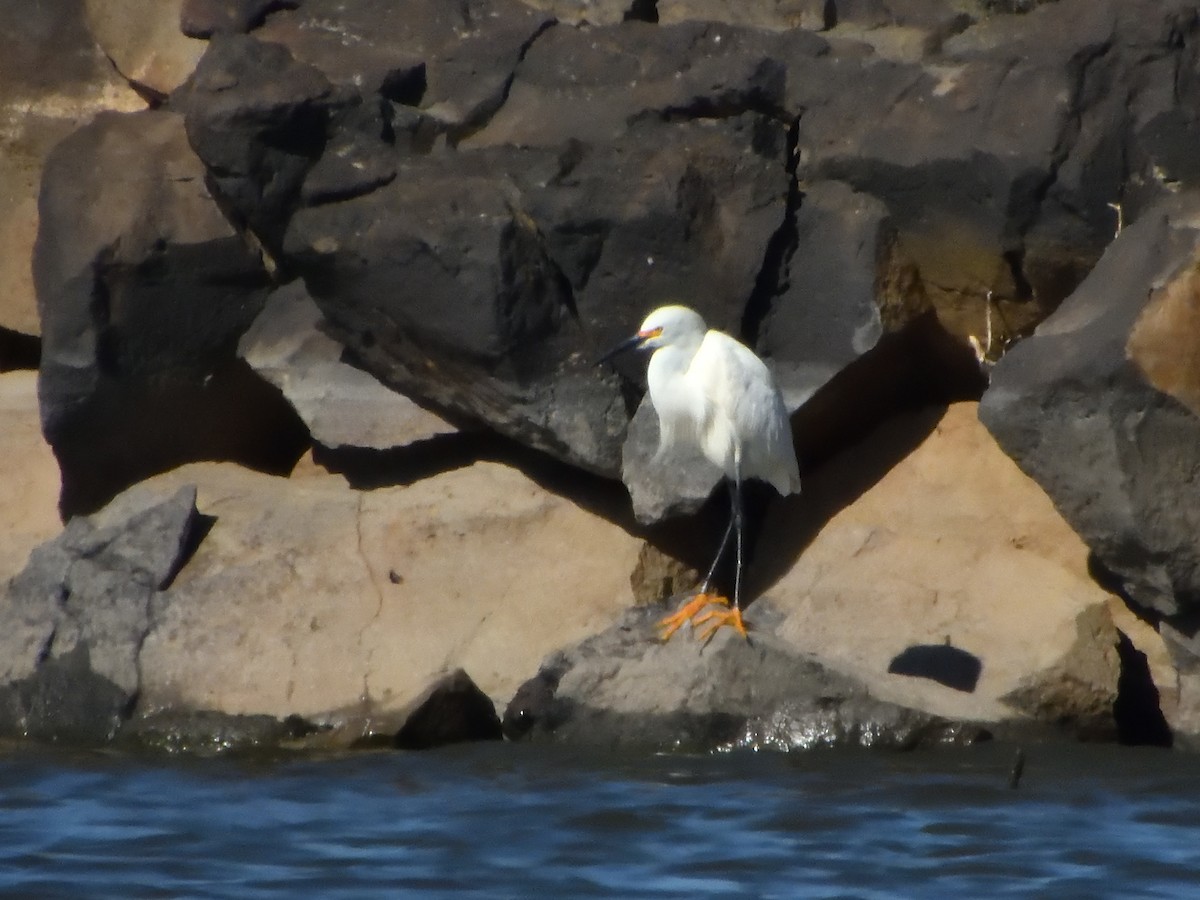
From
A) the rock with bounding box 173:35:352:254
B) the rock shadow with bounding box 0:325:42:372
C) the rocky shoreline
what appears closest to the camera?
the rocky shoreline

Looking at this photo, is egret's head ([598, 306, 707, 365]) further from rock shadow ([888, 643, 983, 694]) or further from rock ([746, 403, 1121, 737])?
rock shadow ([888, 643, 983, 694])

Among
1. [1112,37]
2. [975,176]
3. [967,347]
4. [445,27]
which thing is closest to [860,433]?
[967,347]

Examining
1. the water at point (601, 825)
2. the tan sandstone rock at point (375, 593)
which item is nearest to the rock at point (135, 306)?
the tan sandstone rock at point (375, 593)

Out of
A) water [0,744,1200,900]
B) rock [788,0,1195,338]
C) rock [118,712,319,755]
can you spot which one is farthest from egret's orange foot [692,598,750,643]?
rock [788,0,1195,338]

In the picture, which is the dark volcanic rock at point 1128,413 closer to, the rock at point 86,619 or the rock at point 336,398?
the rock at point 336,398

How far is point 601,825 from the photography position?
6438 mm

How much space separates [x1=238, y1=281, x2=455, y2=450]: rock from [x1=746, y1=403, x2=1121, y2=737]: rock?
1492 mm

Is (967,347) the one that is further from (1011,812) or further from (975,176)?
(1011,812)

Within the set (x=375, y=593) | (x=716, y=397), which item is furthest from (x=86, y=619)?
(x=716, y=397)

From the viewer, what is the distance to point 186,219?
8.84 metres

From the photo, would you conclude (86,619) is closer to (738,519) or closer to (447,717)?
(447,717)

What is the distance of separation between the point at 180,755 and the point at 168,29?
3.65 meters

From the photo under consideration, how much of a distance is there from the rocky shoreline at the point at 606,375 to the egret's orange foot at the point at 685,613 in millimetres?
76

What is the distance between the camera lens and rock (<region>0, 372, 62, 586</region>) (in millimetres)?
9047
